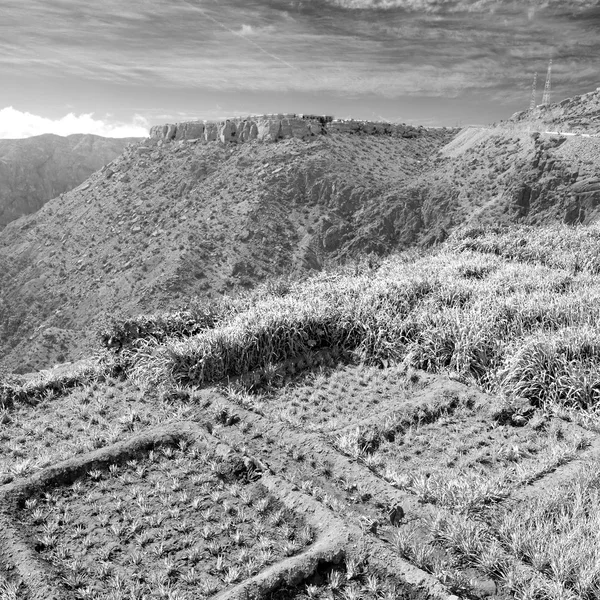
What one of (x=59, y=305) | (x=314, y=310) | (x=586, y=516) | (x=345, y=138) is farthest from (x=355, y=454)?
(x=345, y=138)

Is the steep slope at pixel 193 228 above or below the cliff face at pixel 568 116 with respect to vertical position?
below

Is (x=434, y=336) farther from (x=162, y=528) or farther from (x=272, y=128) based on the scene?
(x=272, y=128)

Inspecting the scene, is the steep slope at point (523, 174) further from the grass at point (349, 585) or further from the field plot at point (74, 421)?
the grass at point (349, 585)

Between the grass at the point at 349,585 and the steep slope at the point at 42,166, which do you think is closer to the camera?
the grass at the point at 349,585

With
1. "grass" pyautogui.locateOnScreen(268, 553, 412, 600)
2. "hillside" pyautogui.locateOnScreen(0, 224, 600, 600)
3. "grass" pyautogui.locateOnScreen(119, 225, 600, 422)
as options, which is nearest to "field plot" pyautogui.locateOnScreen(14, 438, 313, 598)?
"hillside" pyautogui.locateOnScreen(0, 224, 600, 600)

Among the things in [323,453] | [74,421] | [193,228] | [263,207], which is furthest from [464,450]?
[263,207]

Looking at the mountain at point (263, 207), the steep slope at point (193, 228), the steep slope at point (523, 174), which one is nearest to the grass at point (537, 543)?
the mountain at point (263, 207)
